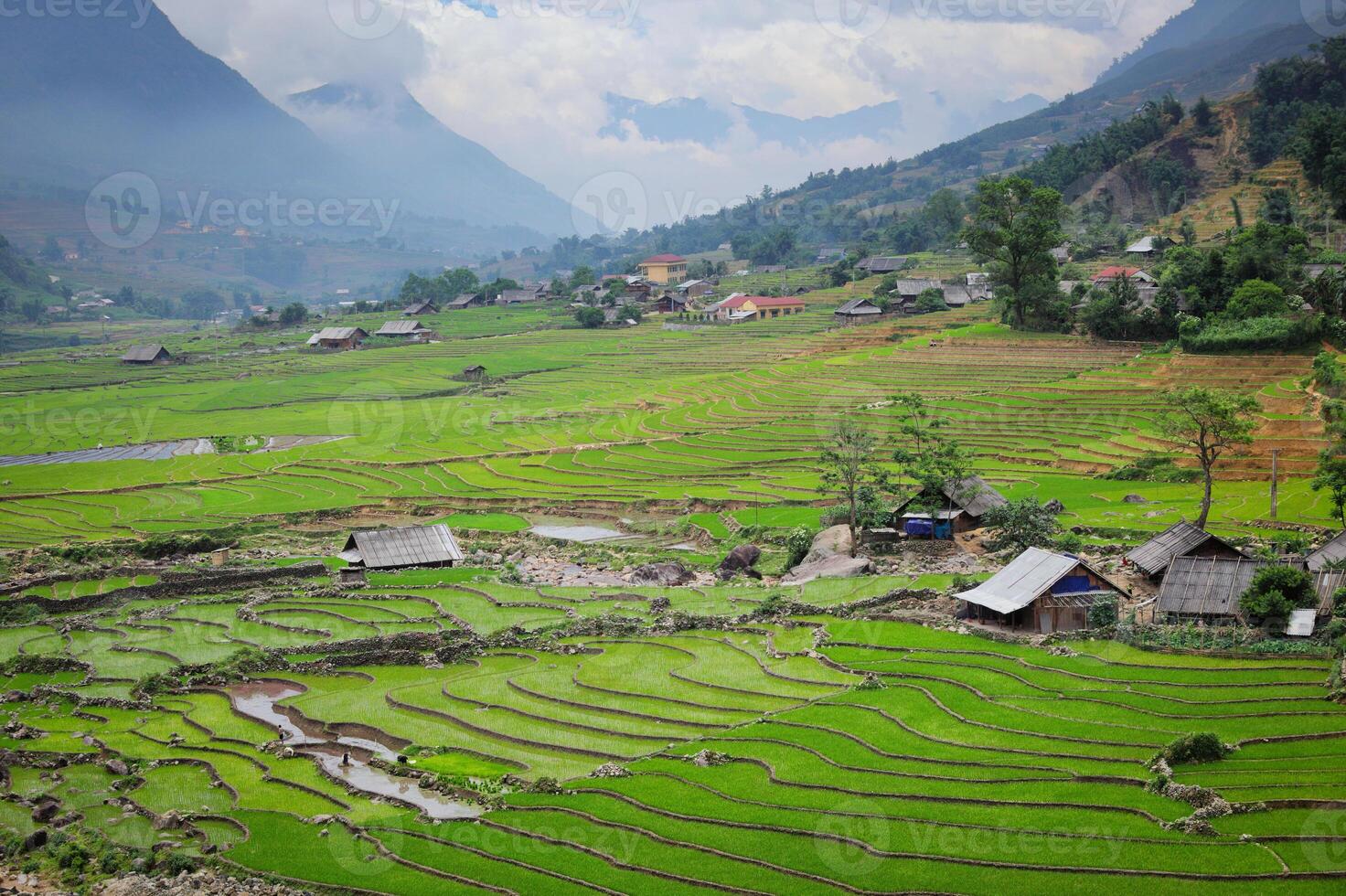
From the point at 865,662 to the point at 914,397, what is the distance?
19105 mm

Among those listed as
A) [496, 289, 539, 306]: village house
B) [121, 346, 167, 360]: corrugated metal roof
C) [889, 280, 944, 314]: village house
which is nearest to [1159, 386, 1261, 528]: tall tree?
[889, 280, 944, 314]: village house

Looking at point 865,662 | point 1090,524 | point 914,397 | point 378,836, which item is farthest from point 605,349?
point 378,836

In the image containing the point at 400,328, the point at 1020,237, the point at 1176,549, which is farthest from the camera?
the point at 400,328

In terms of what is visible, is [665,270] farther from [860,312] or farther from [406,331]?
[860,312]

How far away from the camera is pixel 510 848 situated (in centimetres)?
1908

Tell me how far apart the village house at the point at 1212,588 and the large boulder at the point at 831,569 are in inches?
416

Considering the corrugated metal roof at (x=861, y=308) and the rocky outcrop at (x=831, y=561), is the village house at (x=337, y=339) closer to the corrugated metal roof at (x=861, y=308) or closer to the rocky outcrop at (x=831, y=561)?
the corrugated metal roof at (x=861, y=308)

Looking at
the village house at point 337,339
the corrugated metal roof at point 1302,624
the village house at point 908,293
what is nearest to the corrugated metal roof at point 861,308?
the village house at point 908,293

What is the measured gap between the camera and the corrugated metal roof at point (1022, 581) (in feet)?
92.8

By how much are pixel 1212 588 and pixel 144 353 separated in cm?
9537

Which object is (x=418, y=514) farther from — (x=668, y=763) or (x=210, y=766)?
(x=668, y=763)

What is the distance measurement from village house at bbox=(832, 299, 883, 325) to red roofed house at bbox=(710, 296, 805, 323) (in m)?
11.2

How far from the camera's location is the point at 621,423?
6581cm

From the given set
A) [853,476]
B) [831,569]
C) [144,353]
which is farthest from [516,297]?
[831,569]
